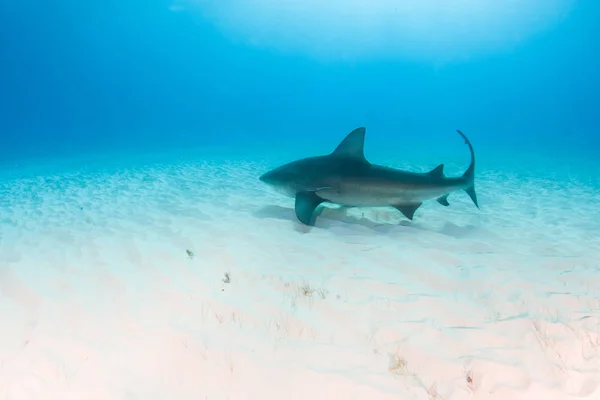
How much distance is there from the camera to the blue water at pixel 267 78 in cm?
9356

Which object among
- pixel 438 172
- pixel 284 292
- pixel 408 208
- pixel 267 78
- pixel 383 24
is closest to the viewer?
pixel 284 292

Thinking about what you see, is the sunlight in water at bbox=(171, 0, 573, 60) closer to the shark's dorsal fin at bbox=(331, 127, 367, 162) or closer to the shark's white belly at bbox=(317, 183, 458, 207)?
the shark's dorsal fin at bbox=(331, 127, 367, 162)

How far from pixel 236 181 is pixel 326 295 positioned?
Answer: 797 centimetres

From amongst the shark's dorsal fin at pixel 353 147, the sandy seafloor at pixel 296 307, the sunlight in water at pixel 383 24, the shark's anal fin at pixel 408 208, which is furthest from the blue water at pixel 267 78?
the sandy seafloor at pixel 296 307

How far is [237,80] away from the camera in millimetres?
167750

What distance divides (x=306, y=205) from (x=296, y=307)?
2473mm

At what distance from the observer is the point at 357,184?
550cm

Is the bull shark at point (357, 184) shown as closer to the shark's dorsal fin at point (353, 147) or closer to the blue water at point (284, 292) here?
the shark's dorsal fin at point (353, 147)

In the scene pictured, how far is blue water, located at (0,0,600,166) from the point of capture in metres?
93.6

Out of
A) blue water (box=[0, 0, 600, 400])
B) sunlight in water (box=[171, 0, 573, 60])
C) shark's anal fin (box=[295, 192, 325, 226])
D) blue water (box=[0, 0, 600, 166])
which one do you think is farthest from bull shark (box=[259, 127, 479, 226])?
sunlight in water (box=[171, 0, 573, 60])

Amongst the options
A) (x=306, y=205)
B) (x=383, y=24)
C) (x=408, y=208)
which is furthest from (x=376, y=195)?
(x=383, y=24)

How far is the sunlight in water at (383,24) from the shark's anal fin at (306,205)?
342 ft

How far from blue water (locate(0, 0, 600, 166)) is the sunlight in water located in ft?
4.18

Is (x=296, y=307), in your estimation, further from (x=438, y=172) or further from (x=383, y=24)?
(x=383, y=24)
